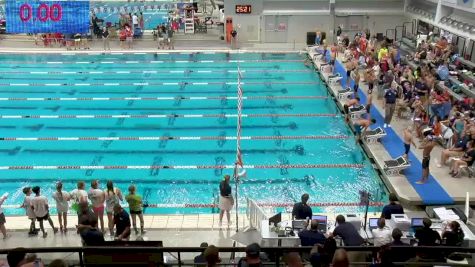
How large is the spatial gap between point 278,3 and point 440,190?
16897 millimetres

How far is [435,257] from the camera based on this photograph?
5.19 meters

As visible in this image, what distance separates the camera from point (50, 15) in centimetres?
2352

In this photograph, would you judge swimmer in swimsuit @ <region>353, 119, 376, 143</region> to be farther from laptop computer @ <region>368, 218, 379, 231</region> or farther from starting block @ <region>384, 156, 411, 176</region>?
laptop computer @ <region>368, 218, 379, 231</region>

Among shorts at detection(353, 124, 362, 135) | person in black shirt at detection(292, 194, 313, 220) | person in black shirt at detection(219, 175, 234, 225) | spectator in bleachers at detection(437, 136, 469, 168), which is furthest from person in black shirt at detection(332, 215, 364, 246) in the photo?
shorts at detection(353, 124, 362, 135)

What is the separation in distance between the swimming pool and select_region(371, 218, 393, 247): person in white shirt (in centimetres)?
255

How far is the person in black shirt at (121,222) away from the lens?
7617 mm

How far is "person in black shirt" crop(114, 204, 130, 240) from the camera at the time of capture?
7617mm

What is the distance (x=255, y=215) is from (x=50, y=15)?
1886 cm

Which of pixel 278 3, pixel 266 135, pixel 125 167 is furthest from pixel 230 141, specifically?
pixel 278 3

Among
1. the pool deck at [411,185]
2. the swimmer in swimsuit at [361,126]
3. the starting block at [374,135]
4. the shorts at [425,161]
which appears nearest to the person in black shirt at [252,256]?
the pool deck at [411,185]

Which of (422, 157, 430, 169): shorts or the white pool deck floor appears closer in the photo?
the white pool deck floor

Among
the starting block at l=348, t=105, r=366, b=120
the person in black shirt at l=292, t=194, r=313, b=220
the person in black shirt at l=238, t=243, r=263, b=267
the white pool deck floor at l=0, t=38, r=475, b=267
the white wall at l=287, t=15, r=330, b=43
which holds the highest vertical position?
the white wall at l=287, t=15, r=330, b=43

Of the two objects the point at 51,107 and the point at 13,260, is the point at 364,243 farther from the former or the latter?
the point at 51,107

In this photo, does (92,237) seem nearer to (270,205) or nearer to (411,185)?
(270,205)
